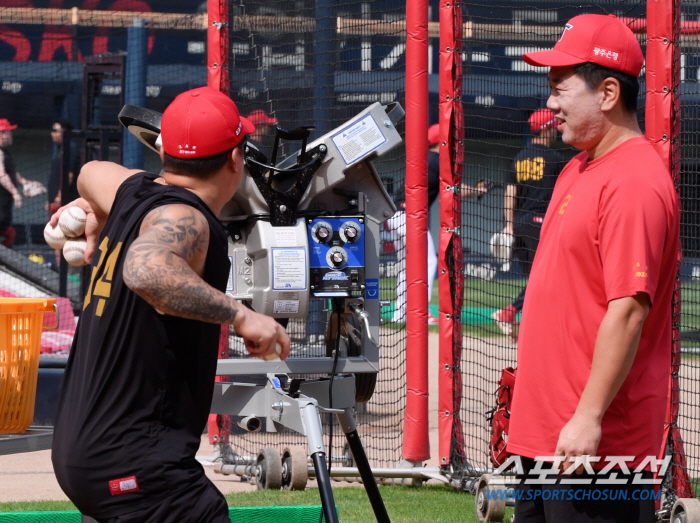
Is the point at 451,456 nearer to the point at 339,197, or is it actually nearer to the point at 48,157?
the point at 339,197

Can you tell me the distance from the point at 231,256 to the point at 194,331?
130 cm

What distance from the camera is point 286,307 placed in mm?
3838

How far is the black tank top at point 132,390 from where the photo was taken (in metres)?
2.69

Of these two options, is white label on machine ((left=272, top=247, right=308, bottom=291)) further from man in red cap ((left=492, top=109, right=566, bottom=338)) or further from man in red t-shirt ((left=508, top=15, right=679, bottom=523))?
man in red cap ((left=492, top=109, right=566, bottom=338))

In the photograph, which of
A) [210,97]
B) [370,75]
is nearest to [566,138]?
[210,97]

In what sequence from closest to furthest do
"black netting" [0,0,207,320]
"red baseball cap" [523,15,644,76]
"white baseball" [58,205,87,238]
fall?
"red baseball cap" [523,15,644,76] → "white baseball" [58,205,87,238] → "black netting" [0,0,207,320]

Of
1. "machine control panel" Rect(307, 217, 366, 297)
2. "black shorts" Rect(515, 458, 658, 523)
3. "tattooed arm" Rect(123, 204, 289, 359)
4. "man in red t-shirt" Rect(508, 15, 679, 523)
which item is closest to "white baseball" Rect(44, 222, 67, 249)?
"machine control panel" Rect(307, 217, 366, 297)

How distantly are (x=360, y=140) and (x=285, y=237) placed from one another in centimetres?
49

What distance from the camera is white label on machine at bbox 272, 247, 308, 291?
12.5 ft

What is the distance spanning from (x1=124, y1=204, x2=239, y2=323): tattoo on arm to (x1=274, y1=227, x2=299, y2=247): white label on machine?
3.75 feet

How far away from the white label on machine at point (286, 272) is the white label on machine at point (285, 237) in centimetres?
3

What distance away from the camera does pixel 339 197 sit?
13.6 ft

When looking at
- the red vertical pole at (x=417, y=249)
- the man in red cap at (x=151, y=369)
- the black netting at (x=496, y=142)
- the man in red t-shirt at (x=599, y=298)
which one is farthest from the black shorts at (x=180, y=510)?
the red vertical pole at (x=417, y=249)

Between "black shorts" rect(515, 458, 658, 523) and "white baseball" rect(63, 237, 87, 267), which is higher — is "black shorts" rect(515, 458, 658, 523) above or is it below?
below
